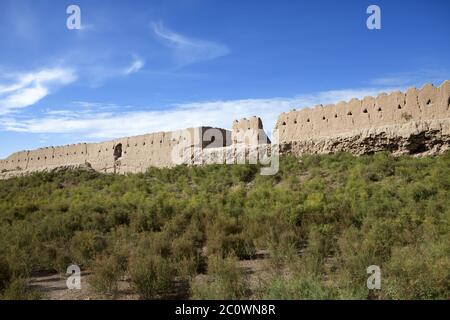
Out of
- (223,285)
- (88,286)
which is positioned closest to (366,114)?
(223,285)

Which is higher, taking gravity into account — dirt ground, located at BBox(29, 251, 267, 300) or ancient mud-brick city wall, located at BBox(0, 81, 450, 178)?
ancient mud-brick city wall, located at BBox(0, 81, 450, 178)

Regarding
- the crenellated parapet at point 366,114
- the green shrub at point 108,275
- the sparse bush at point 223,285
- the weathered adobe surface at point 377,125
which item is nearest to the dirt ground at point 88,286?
the green shrub at point 108,275

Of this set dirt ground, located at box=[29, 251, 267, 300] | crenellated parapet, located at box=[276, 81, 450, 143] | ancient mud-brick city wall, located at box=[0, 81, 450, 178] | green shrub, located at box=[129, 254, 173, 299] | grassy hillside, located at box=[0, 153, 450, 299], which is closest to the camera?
grassy hillside, located at box=[0, 153, 450, 299]

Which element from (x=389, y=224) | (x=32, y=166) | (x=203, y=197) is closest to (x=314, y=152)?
(x=203, y=197)

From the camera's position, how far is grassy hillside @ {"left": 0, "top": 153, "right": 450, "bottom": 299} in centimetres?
502

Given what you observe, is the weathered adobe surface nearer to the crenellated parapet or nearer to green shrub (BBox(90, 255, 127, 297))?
the crenellated parapet

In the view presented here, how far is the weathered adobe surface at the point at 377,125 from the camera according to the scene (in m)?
13.1

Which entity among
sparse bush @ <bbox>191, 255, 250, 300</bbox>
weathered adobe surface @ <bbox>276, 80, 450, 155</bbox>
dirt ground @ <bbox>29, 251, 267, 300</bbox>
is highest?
weathered adobe surface @ <bbox>276, 80, 450, 155</bbox>

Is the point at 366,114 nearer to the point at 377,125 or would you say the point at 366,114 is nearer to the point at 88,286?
the point at 377,125

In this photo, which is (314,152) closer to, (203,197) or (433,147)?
(433,147)

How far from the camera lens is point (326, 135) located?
16.0 m

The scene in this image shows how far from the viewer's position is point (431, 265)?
194 inches

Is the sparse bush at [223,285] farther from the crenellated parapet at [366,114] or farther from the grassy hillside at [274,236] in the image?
the crenellated parapet at [366,114]

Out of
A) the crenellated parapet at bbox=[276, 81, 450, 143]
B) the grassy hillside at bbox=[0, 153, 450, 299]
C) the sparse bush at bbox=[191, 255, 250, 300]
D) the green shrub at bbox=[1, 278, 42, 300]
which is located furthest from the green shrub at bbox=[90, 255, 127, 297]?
the crenellated parapet at bbox=[276, 81, 450, 143]
